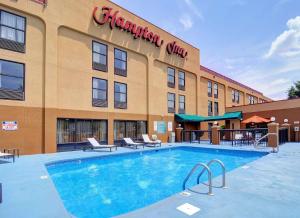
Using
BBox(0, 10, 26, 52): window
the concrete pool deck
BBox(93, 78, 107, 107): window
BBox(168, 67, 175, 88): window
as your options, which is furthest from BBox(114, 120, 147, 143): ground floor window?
the concrete pool deck

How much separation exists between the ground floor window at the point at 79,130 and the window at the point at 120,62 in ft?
16.0

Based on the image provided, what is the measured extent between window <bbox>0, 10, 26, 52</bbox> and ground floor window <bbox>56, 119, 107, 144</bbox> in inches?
220

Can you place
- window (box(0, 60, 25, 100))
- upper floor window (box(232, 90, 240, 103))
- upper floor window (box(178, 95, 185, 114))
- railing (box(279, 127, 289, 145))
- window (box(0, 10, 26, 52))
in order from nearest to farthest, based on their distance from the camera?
1. window (box(0, 60, 25, 100))
2. window (box(0, 10, 26, 52))
3. railing (box(279, 127, 289, 145))
4. upper floor window (box(178, 95, 185, 114))
5. upper floor window (box(232, 90, 240, 103))

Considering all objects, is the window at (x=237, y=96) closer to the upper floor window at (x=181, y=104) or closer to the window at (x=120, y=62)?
the upper floor window at (x=181, y=104)

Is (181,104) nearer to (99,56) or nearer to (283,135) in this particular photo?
(283,135)

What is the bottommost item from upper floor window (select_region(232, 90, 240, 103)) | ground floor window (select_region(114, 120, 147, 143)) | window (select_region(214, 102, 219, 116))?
ground floor window (select_region(114, 120, 147, 143))

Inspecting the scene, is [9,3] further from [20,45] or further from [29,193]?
[29,193]

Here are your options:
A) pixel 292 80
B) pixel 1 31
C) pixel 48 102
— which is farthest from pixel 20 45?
pixel 292 80

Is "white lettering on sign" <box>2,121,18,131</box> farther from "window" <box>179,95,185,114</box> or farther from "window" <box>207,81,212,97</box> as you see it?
"window" <box>207,81,212,97</box>

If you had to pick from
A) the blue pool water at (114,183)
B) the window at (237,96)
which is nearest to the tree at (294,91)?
the window at (237,96)

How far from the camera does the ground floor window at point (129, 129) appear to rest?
63.0 ft

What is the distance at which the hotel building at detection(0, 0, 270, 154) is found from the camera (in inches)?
525

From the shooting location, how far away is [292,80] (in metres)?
47.5

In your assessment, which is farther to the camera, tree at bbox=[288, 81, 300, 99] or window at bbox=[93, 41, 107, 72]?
tree at bbox=[288, 81, 300, 99]
